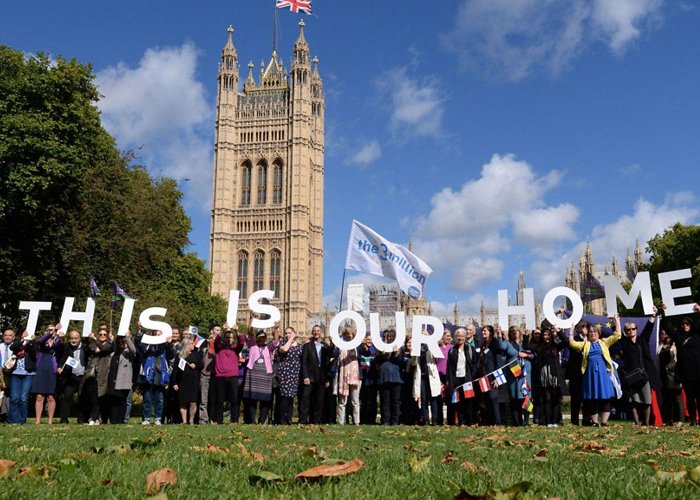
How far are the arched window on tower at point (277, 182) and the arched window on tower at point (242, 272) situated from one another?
7500mm

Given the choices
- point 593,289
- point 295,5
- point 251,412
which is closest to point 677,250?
point 593,289

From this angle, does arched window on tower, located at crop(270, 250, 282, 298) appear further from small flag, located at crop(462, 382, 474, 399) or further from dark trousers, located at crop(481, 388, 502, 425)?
dark trousers, located at crop(481, 388, 502, 425)

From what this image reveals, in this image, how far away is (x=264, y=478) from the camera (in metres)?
2.73

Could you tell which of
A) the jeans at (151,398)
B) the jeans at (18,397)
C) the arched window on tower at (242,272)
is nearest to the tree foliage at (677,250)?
the jeans at (151,398)

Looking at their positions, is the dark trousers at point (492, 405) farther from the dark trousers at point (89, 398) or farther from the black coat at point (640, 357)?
the dark trousers at point (89, 398)

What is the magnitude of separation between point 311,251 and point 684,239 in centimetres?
4957

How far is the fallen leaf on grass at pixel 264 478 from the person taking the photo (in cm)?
271

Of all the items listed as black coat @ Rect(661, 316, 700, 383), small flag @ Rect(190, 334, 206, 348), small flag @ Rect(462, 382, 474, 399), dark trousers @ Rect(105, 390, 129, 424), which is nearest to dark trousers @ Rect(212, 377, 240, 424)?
small flag @ Rect(190, 334, 206, 348)

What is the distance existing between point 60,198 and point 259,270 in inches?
2295

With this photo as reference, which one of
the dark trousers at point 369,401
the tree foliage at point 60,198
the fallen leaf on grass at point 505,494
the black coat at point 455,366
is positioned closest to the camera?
the fallen leaf on grass at point 505,494

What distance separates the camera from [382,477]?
9.86 ft

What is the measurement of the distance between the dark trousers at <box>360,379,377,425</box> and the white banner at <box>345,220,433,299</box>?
2.63 meters

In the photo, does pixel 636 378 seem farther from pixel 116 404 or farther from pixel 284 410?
pixel 116 404

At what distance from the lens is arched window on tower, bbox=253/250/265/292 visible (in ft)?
261
